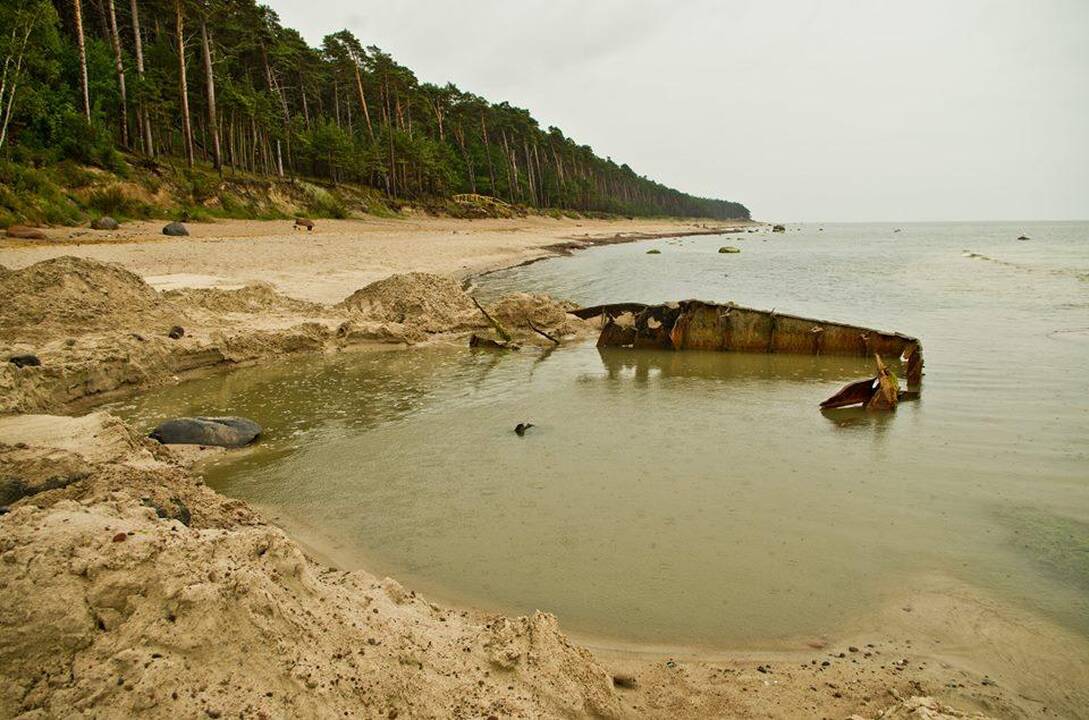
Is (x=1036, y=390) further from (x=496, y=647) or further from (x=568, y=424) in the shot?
(x=496, y=647)

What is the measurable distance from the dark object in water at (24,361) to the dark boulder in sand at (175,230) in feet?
58.9

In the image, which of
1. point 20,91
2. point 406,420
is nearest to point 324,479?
point 406,420

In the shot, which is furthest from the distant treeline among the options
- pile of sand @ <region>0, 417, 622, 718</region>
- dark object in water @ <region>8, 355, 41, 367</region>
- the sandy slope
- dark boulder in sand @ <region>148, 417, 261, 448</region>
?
pile of sand @ <region>0, 417, 622, 718</region>

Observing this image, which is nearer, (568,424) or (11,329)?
(568,424)

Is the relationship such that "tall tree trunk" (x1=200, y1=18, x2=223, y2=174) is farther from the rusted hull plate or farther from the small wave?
the small wave

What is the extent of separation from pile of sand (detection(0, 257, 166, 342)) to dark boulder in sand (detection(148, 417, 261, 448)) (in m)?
4.19

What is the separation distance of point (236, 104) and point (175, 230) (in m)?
20.6

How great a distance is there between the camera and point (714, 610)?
3.96 meters

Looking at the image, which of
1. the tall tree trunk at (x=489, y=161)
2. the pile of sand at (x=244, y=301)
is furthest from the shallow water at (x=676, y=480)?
the tall tree trunk at (x=489, y=161)

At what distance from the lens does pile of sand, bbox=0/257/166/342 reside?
9.45m

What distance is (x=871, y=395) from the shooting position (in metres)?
8.94

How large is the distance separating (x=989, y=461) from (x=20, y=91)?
3460 centimetres

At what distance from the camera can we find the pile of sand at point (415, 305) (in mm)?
14305

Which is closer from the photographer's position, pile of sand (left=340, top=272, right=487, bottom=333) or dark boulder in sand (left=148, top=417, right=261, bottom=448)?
dark boulder in sand (left=148, top=417, right=261, bottom=448)
